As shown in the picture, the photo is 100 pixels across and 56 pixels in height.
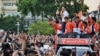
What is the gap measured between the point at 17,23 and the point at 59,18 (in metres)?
63.9

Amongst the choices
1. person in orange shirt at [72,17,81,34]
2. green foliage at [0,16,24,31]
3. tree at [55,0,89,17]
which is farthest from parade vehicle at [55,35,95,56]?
green foliage at [0,16,24,31]

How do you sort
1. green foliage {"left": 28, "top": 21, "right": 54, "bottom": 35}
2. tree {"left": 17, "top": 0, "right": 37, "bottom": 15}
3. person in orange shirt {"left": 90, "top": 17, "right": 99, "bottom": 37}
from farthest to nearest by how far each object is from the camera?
green foliage {"left": 28, "top": 21, "right": 54, "bottom": 35} < tree {"left": 17, "top": 0, "right": 37, "bottom": 15} < person in orange shirt {"left": 90, "top": 17, "right": 99, "bottom": 37}

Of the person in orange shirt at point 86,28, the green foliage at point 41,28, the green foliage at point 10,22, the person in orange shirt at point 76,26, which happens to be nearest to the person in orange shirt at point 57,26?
the person in orange shirt at point 76,26

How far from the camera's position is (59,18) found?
2255 centimetres

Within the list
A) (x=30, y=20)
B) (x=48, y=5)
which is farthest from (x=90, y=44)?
(x=30, y=20)

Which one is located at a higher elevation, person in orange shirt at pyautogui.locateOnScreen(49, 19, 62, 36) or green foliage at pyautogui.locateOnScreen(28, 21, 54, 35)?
person in orange shirt at pyautogui.locateOnScreen(49, 19, 62, 36)

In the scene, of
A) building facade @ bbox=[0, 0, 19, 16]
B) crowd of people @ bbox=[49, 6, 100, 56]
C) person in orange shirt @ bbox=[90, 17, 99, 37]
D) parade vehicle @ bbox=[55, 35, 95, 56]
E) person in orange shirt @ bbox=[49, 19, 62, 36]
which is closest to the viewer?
parade vehicle @ bbox=[55, 35, 95, 56]

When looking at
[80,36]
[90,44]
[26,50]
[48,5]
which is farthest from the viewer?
[48,5]

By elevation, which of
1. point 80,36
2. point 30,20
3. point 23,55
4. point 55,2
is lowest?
point 30,20

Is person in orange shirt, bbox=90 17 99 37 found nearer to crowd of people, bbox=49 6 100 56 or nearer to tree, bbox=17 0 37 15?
crowd of people, bbox=49 6 100 56

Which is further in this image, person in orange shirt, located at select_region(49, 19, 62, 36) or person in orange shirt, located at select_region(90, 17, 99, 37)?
person in orange shirt, located at select_region(49, 19, 62, 36)

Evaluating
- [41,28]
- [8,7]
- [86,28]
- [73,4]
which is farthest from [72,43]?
[8,7]

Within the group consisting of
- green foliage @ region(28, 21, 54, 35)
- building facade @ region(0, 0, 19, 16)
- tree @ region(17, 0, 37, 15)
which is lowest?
building facade @ region(0, 0, 19, 16)

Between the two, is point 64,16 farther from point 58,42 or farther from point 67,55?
point 67,55
